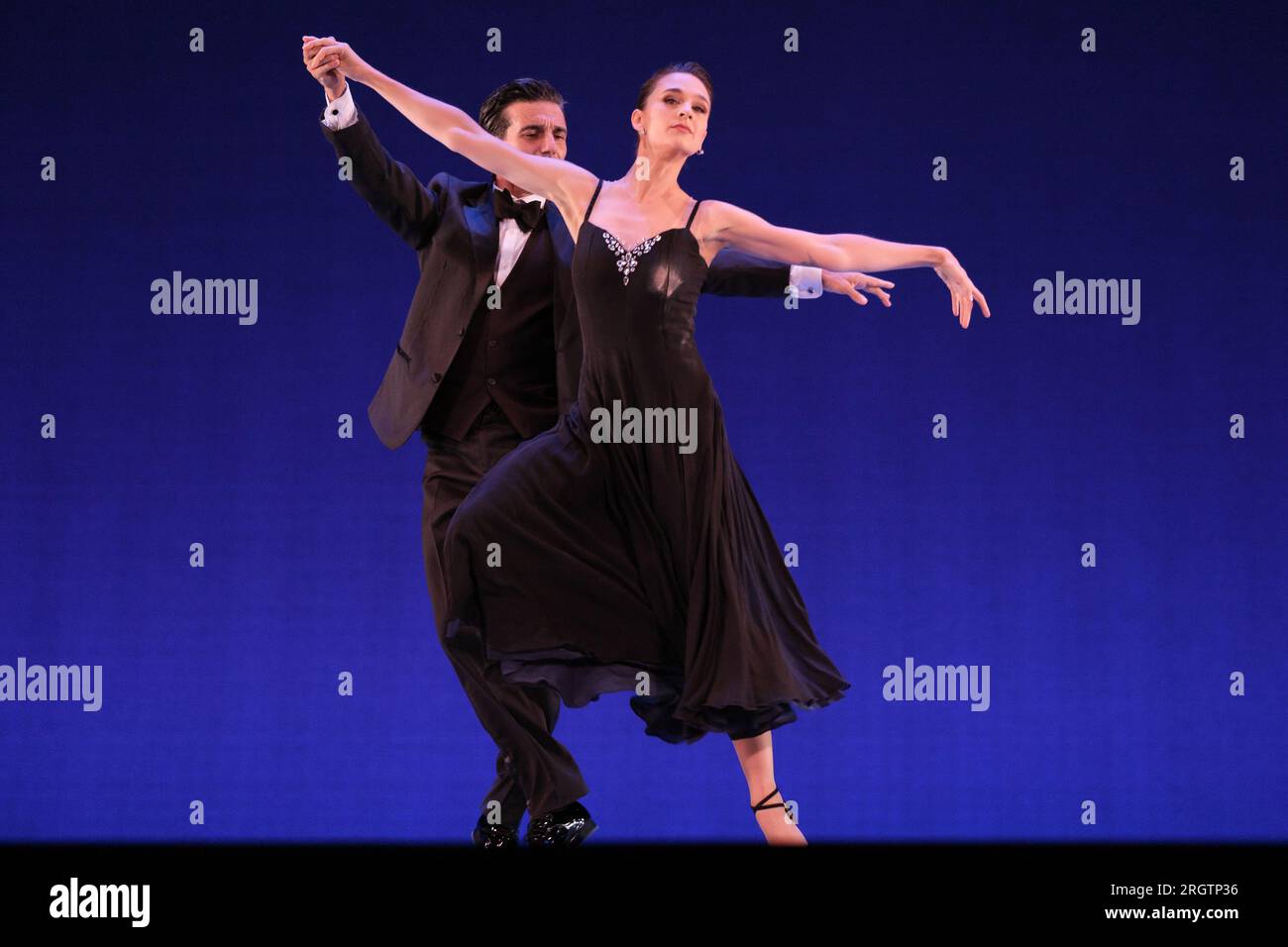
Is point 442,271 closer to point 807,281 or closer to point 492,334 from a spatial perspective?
point 492,334

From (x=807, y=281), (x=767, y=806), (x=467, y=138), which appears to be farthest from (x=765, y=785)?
(x=467, y=138)

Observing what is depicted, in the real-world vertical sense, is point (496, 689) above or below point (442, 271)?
below

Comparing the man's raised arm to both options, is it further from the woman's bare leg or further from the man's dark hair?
the woman's bare leg

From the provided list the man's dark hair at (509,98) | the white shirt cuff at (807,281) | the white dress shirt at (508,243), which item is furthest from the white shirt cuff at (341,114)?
the white shirt cuff at (807,281)

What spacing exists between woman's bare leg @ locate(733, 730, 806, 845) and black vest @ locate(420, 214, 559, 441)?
89 cm

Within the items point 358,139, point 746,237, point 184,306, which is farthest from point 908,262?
point 184,306

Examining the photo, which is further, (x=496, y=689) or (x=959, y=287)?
(x=496, y=689)

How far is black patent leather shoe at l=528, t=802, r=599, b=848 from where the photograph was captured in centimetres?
374

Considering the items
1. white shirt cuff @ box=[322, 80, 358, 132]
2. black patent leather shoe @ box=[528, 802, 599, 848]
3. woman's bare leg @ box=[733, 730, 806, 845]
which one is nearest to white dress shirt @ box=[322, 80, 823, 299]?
white shirt cuff @ box=[322, 80, 358, 132]

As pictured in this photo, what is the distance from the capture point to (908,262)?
371 cm

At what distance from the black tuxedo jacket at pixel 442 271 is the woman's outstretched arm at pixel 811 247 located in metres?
0.16

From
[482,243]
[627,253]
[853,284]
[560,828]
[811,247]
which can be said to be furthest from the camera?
[482,243]

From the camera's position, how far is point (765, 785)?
3.66m

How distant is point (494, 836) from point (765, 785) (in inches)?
27.4
